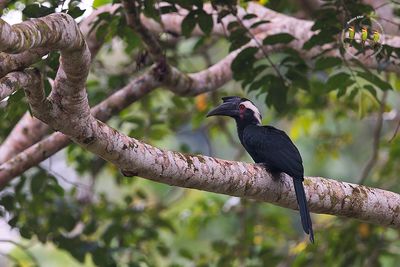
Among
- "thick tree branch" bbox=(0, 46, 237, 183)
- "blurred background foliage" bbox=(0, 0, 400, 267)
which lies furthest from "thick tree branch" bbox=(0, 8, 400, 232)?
"thick tree branch" bbox=(0, 46, 237, 183)

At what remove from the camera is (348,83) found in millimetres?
4297

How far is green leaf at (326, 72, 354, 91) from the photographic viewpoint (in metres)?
4.30

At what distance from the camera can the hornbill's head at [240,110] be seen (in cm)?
461

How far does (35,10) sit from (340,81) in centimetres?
161

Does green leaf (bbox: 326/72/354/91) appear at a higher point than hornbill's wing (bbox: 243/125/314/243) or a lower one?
higher

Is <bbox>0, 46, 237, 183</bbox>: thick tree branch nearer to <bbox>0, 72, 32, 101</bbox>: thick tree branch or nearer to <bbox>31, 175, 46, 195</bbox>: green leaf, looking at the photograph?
<bbox>31, 175, 46, 195</bbox>: green leaf

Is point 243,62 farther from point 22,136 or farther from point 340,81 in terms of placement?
point 22,136

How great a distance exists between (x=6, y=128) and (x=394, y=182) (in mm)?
2924

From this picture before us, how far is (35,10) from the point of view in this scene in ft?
12.2

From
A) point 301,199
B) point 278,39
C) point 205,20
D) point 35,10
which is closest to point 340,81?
point 278,39

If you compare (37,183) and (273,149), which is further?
(37,183)

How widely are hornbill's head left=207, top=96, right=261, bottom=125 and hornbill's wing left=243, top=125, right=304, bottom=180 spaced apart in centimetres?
13

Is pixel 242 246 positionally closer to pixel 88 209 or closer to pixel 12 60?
pixel 88 209

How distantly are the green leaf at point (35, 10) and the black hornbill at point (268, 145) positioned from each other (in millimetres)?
1053
